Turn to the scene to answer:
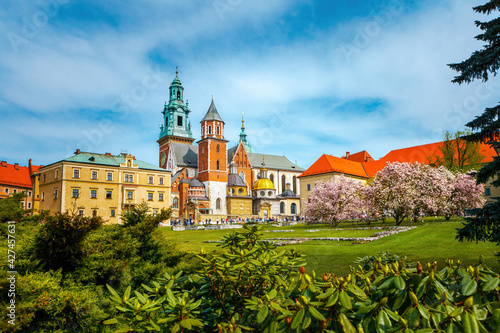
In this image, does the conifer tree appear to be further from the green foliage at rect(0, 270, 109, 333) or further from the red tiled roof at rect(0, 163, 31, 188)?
the red tiled roof at rect(0, 163, 31, 188)

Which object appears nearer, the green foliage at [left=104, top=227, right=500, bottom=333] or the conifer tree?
Result: the green foliage at [left=104, top=227, right=500, bottom=333]

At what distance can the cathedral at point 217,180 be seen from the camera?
70312 mm

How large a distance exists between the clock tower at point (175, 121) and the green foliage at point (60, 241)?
86.6 meters

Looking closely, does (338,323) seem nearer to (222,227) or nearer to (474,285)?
(474,285)

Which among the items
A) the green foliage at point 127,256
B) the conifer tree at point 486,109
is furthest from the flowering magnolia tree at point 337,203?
the green foliage at point 127,256

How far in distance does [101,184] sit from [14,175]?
22659 millimetres

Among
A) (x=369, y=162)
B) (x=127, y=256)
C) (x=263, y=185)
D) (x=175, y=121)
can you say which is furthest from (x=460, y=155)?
(x=175, y=121)

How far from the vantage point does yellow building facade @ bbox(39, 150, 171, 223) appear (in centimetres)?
4988

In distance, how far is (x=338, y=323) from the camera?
2047 mm

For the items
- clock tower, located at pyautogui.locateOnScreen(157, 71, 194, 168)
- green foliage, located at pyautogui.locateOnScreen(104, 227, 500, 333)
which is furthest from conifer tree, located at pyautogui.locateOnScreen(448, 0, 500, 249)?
clock tower, located at pyautogui.locateOnScreen(157, 71, 194, 168)

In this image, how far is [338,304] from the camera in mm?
2105

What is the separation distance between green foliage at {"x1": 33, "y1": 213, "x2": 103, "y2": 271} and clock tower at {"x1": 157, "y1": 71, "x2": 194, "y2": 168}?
86562 millimetres

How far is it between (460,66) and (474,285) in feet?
36.6

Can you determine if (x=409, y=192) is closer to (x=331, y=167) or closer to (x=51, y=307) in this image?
(x=51, y=307)
